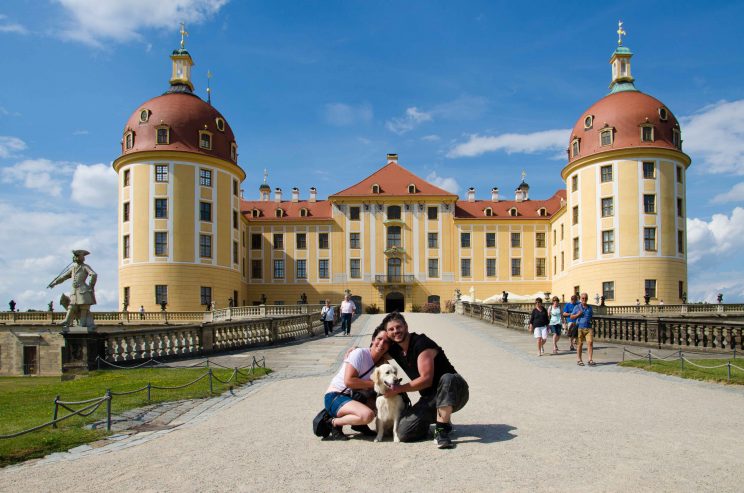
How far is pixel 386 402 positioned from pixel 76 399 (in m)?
Answer: 6.34

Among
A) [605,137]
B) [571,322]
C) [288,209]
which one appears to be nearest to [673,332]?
[571,322]

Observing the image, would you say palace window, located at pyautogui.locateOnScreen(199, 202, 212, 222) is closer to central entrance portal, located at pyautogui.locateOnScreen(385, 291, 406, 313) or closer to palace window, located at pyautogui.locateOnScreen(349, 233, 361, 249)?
palace window, located at pyautogui.locateOnScreen(349, 233, 361, 249)

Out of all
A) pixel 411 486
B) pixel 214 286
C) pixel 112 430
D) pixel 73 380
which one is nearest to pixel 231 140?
pixel 214 286

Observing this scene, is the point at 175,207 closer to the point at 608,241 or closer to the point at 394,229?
the point at 394,229

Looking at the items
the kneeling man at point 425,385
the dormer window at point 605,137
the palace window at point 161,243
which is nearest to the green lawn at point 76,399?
the kneeling man at point 425,385

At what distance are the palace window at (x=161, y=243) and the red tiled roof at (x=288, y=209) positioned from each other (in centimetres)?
1568

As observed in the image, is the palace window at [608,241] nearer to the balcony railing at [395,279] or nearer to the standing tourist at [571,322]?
the balcony railing at [395,279]

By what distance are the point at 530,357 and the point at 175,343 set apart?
10.2 meters

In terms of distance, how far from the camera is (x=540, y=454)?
6727 mm

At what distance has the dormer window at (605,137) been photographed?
49.1 meters

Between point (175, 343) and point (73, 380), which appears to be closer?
point (73, 380)

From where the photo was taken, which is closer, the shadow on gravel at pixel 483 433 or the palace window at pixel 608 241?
the shadow on gravel at pixel 483 433

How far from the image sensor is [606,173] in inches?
1934

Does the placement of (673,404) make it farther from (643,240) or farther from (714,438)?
(643,240)
